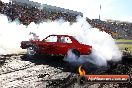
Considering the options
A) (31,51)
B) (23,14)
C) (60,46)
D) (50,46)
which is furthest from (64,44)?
(23,14)

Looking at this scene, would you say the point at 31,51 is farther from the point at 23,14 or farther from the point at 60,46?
the point at 23,14

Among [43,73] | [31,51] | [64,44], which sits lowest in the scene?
[43,73]

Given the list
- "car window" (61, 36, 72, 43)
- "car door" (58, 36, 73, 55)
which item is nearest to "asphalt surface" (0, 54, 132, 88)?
"car door" (58, 36, 73, 55)

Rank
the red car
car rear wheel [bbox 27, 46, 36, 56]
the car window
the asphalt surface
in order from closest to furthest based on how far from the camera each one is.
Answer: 1. the asphalt surface
2. the red car
3. the car window
4. car rear wheel [bbox 27, 46, 36, 56]

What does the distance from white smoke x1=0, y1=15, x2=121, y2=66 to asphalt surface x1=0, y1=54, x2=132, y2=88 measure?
3.00 feet

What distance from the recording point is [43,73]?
442 inches

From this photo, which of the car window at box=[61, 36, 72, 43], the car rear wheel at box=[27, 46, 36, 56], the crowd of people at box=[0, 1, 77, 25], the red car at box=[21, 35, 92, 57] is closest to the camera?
the red car at box=[21, 35, 92, 57]

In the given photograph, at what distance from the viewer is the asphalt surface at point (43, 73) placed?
30.6ft

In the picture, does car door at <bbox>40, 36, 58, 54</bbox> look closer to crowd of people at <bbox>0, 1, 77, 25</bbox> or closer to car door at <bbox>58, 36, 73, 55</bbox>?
car door at <bbox>58, 36, 73, 55</bbox>

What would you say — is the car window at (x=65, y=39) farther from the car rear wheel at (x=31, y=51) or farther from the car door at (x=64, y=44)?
the car rear wheel at (x=31, y=51)

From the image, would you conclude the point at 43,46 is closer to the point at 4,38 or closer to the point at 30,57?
the point at 30,57

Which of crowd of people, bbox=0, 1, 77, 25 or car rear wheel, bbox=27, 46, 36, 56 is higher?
crowd of people, bbox=0, 1, 77, 25

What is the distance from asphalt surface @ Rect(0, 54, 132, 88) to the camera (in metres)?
9.32

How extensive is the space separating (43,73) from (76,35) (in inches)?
197
